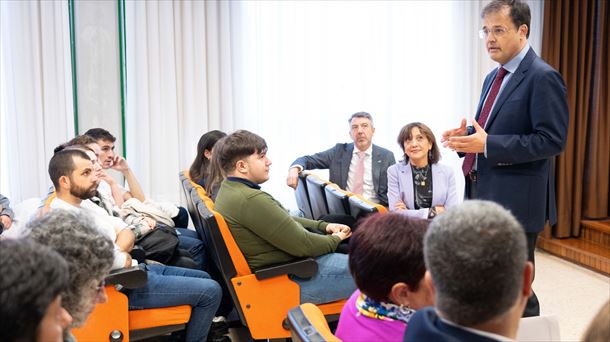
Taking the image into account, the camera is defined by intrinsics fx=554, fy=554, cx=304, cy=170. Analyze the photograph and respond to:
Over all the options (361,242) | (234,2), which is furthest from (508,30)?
(234,2)

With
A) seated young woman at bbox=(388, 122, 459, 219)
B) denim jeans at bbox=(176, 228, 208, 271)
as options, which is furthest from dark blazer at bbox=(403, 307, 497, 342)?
seated young woman at bbox=(388, 122, 459, 219)

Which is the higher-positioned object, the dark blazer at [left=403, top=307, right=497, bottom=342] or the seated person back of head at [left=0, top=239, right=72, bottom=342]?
the seated person back of head at [left=0, top=239, right=72, bottom=342]

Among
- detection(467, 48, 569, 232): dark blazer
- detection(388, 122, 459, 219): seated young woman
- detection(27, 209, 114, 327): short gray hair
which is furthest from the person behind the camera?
detection(388, 122, 459, 219): seated young woman

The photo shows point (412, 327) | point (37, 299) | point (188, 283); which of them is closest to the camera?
point (37, 299)

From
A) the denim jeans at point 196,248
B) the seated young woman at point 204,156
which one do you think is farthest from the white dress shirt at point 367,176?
the denim jeans at point 196,248

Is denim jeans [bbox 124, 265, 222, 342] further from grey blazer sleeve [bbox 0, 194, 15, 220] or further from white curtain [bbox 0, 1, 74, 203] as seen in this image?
white curtain [bbox 0, 1, 74, 203]

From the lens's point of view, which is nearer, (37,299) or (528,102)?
(37,299)

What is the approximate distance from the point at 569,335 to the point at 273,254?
5.75 feet

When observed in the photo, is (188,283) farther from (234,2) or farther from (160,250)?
(234,2)

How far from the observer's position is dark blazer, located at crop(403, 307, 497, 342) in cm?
87

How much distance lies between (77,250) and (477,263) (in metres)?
0.81

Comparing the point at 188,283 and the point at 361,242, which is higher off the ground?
the point at 361,242

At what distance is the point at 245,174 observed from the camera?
258 cm

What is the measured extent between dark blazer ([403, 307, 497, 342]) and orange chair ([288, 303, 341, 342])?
0.28 meters
